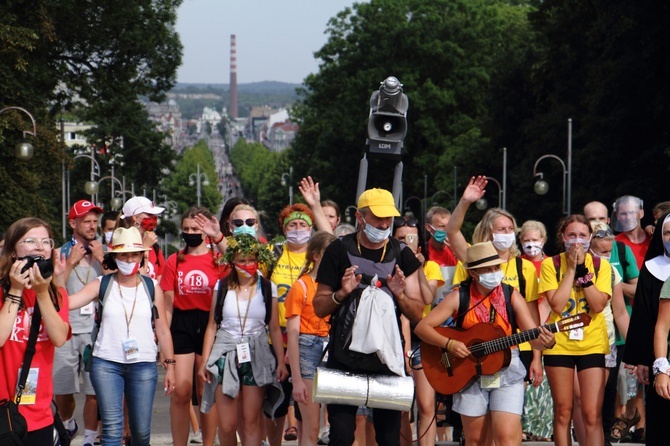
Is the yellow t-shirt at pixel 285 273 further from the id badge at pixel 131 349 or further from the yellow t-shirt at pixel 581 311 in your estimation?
the yellow t-shirt at pixel 581 311

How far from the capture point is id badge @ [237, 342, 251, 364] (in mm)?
8883

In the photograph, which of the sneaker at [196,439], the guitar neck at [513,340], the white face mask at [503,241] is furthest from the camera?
the sneaker at [196,439]

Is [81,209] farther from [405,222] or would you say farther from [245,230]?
[405,222]

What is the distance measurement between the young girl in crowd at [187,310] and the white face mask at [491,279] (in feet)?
8.23

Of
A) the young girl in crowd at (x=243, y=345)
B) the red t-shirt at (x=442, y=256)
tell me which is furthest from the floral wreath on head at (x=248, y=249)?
the red t-shirt at (x=442, y=256)

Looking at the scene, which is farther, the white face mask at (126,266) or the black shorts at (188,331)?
the black shorts at (188,331)

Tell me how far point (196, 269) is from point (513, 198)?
4282 cm

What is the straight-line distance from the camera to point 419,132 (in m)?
61.3

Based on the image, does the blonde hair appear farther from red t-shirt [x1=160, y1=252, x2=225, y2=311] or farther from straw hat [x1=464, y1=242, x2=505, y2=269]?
red t-shirt [x1=160, y1=252, x2=225, y2=311]

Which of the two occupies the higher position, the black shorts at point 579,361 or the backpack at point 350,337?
the backpack at point 350,337

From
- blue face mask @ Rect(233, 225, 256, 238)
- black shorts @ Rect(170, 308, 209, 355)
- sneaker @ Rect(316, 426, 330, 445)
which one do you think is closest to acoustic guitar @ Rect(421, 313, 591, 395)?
blue face mask @ Rect(233, 225, 256, 238)

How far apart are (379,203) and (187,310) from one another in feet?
8.97

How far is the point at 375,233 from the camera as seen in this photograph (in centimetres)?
753

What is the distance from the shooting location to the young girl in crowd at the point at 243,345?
8914mm
